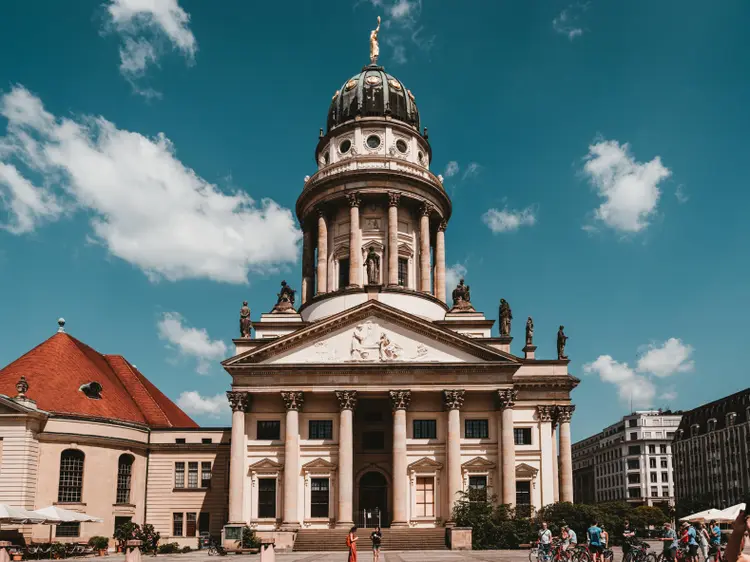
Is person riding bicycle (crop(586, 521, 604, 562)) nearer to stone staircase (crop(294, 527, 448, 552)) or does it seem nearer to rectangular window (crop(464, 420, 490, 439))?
stone staircase (crop(294, 527, 448, 552))

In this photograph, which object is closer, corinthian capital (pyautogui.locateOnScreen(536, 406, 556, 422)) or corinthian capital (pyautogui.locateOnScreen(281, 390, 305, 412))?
corinthian capital (pyautogui.locateOnScreen(281, 390, 305, 412))

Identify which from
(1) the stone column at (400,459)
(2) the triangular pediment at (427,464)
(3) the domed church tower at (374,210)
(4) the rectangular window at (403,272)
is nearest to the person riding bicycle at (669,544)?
(1) the stone column at (400,459)

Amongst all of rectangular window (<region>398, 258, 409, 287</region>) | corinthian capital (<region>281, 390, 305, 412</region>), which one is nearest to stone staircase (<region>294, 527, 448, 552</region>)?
corinthian capital (<region>281, 390, 305, 412</region>)

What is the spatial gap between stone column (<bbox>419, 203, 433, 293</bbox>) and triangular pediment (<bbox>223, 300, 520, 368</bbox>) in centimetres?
1363

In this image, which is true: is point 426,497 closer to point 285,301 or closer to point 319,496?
point 319,496

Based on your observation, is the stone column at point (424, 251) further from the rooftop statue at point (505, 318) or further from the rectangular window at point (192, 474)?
the rectangular window at point (192, 474)

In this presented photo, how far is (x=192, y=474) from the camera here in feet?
191

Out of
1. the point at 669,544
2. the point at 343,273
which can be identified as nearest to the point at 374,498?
the point at 343,273

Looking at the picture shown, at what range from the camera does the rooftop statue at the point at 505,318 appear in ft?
199

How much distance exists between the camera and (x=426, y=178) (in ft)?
226

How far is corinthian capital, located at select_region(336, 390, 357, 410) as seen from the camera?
5253cm

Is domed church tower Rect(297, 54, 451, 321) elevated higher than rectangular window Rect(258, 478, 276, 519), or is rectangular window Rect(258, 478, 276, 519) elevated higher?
domed church tower Rect(297, 54, 451, 321)

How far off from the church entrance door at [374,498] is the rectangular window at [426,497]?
315cm

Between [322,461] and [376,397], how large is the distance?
5622 millimetres
